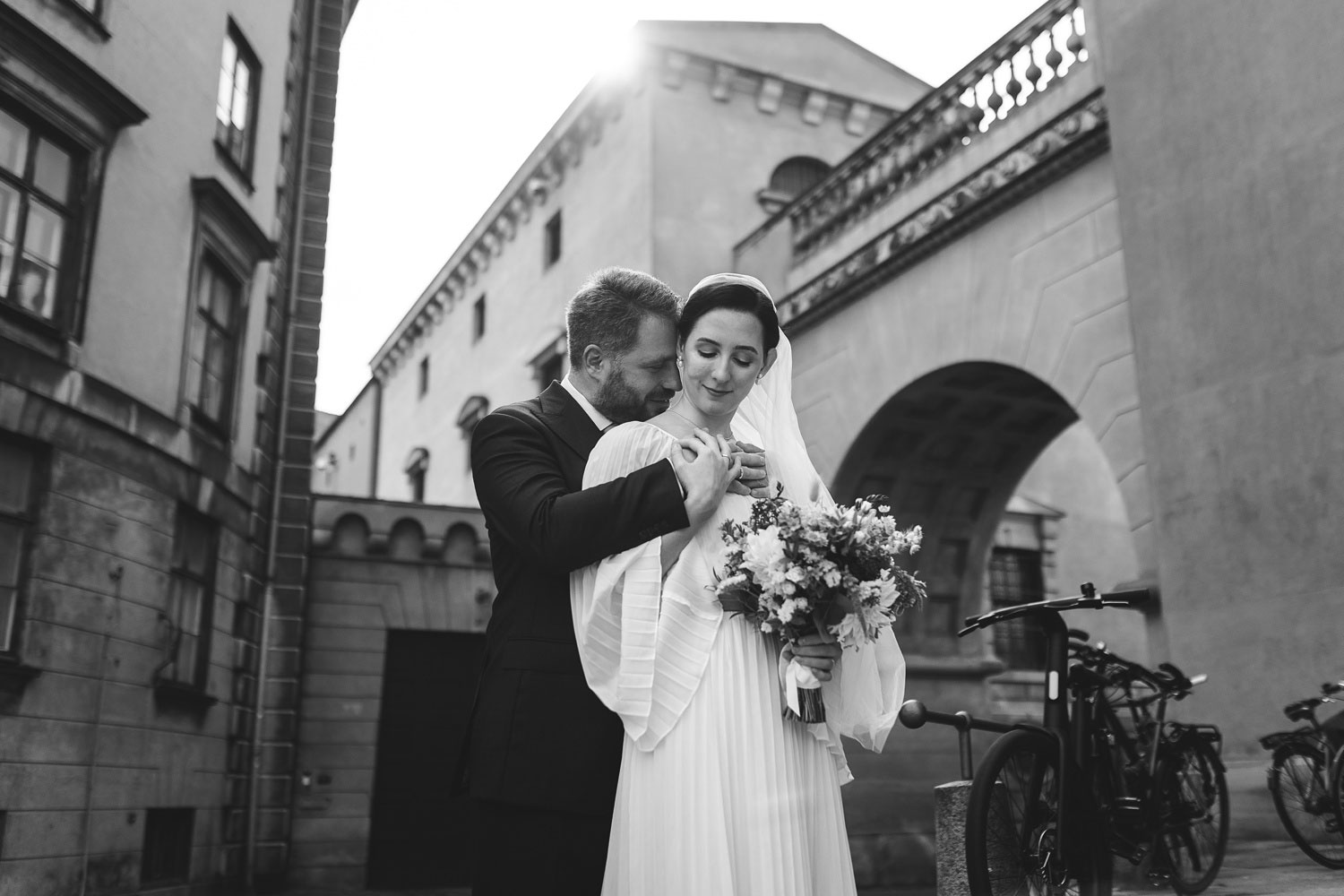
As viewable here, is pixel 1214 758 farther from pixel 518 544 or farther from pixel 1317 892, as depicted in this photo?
pixel 518 544

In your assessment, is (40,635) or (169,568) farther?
(169,568)

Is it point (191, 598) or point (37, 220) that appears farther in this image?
point (191, 598)

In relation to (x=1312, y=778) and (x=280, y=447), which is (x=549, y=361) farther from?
(x=1312, y=778)

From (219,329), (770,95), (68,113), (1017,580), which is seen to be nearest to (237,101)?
(219,329)

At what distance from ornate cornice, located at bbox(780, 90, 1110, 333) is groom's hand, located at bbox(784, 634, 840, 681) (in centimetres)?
864

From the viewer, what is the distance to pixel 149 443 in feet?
37.2

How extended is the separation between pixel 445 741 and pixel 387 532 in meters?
2.98

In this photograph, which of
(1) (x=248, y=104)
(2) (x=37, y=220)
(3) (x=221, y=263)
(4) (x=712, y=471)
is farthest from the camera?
(1) (x=248, y=104)

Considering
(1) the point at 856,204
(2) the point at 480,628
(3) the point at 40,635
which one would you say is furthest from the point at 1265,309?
(2) the point at 480,628

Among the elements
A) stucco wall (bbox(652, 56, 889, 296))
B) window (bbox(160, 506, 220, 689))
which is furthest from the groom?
stucco wall (bbox(652, 56, 889, 296))

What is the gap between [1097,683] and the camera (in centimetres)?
525

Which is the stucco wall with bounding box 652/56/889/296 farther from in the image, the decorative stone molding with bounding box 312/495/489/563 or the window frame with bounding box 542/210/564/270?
the decorative stone molding with bounding box 312/495/489/563

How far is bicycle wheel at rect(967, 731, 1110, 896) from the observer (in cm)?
458

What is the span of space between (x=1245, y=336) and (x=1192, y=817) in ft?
11.8
